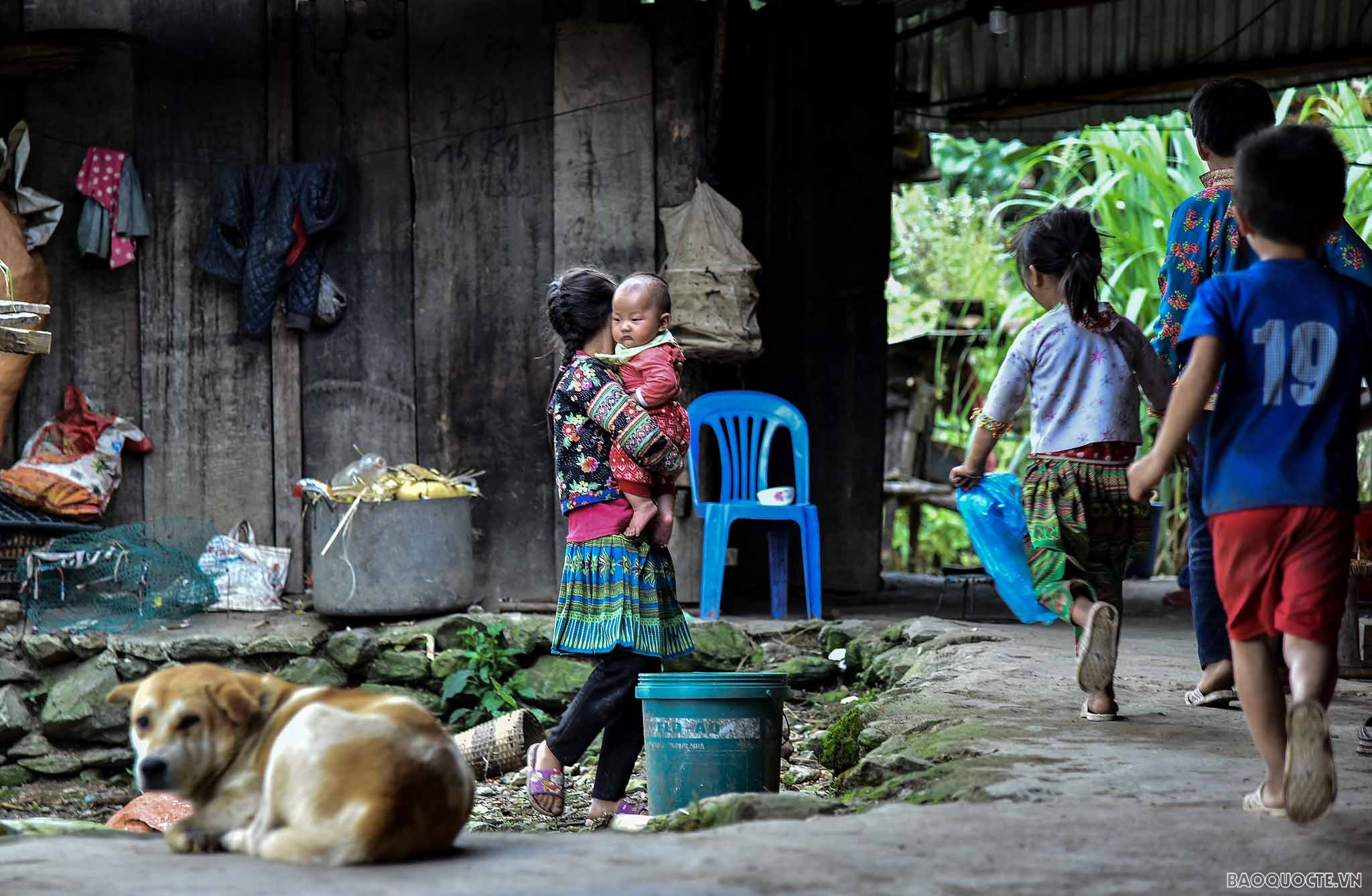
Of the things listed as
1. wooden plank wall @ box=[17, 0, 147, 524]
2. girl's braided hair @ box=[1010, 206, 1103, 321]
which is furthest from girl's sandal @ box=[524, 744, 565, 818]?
wooden plank wall @ box=[17, 0, 147, 524]

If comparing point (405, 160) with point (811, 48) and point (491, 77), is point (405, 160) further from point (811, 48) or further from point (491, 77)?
point (811, 48)

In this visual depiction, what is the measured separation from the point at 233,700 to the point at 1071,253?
8.91 ft

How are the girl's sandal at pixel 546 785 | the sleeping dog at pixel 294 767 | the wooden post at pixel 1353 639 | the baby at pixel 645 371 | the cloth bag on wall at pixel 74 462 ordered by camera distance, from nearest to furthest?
the sleeping dog at pixel 294 767 < the baby at pixel 645 371 < the girl's sandal at pixel 546 785 < the wooden post at pixel 1353 639 < the cloth bag on wall at pixel 74 462

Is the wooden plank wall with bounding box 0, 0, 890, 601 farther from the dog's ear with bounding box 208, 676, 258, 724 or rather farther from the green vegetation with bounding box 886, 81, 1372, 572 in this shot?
the dog's ear with bounding box 208, 676, 258, 724

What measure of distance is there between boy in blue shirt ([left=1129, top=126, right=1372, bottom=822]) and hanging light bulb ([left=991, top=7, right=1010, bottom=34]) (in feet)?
16.2

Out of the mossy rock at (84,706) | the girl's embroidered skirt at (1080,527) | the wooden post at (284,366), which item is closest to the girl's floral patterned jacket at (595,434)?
the girl's embroidered skirt at (1080,527)

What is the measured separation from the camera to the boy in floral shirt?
4.12 metres

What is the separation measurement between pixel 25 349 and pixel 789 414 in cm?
384

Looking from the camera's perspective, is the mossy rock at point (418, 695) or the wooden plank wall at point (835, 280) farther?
the wooden plank wall at point (835, 280)

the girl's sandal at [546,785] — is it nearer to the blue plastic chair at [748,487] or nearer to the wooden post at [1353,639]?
the blue plastic chair at [748,487]

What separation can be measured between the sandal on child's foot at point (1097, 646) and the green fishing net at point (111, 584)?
4425 mm

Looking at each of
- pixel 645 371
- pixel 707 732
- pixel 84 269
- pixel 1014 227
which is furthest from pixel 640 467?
pixel 1014 227

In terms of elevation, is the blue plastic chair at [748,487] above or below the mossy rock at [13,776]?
above

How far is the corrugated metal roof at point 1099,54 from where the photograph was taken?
797 cm
